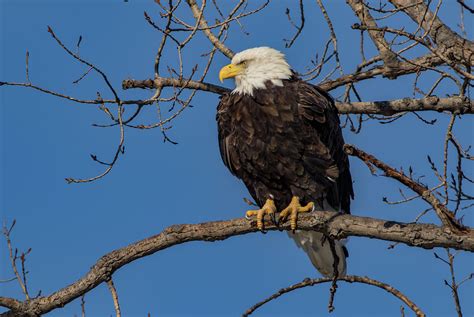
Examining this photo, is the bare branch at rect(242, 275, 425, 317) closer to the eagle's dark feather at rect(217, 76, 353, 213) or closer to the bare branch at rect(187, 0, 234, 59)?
the eagle's dark feather at rect(217, 76, 353, 213)

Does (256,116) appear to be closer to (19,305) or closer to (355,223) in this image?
(355,223)

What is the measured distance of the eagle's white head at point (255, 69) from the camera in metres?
6.12

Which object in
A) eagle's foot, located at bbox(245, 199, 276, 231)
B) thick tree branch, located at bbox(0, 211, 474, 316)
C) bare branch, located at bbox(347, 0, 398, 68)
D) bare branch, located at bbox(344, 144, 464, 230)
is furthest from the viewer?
bare branch, located at bbox(347, 0, 398, 68)

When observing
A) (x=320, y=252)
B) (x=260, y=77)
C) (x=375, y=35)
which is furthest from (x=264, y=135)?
(x=320, y=252)

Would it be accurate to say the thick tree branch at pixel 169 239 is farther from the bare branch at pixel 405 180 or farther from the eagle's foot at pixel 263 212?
the bare branch at pixel 405 180

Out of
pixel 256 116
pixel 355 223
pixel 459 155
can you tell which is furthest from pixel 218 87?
pixel 459 155

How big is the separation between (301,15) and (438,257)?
2574 millimetres

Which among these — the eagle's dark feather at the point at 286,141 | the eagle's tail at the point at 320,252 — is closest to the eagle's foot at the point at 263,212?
the eagle's dark feather at the point at 286,141

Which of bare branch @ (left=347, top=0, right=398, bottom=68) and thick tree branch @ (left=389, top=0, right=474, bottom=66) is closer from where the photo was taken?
bare branch @ (left=347, top=0, right=398, bottom=68)

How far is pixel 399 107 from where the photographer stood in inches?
228

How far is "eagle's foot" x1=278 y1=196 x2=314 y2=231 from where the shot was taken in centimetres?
548

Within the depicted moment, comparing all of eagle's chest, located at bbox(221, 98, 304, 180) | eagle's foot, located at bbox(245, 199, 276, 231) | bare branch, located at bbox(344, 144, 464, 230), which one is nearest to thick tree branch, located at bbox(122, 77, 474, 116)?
eagle's chest, located at bbox(221, 98, 304, 180)

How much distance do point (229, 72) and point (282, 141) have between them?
85 centimetres

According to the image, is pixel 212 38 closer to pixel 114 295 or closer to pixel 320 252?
pixel 320 252
